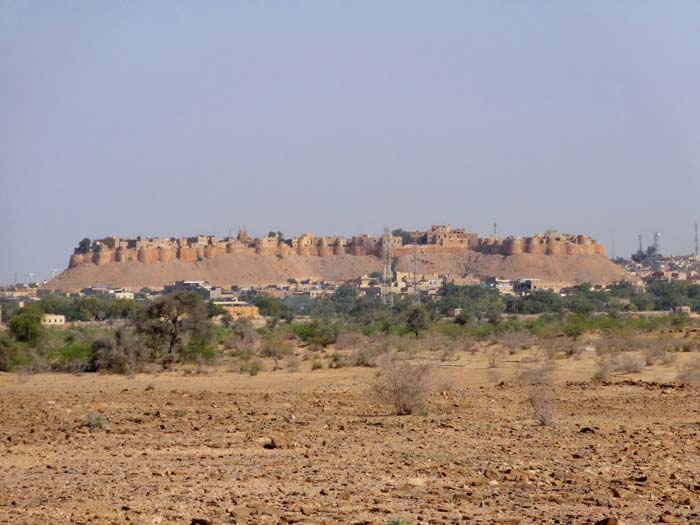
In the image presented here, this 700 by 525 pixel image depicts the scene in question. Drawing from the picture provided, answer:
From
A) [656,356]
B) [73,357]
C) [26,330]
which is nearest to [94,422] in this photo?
[656,356]

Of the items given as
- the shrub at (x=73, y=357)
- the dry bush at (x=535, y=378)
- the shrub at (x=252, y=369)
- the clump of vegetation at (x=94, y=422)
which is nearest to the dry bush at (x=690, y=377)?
the dry bush at (x=535, y=378)

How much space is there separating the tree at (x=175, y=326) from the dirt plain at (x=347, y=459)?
49.1 feet

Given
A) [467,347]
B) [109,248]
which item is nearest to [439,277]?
[109,248]

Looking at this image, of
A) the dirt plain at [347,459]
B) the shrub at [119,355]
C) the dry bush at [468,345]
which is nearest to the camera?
the dirt plain at [347,459]

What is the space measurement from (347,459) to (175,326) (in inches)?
1072

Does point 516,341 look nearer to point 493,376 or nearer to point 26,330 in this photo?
point 493,376

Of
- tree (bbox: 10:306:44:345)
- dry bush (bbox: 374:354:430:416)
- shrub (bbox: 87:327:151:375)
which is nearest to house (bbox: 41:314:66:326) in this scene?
tree (bbox: 10:306:44:345)

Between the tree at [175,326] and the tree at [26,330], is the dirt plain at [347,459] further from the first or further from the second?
the tree at [26,330]

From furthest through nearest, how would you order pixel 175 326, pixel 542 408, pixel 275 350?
pixel 275 350 < pixel 175 326 < pixel 542 408

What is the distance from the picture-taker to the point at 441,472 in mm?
13031

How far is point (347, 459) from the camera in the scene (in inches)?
561

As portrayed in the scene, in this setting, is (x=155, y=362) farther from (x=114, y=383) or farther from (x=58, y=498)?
(x=58, y=498)

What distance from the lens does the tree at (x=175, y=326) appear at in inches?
1577

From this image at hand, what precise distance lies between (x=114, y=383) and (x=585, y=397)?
1213 cm
